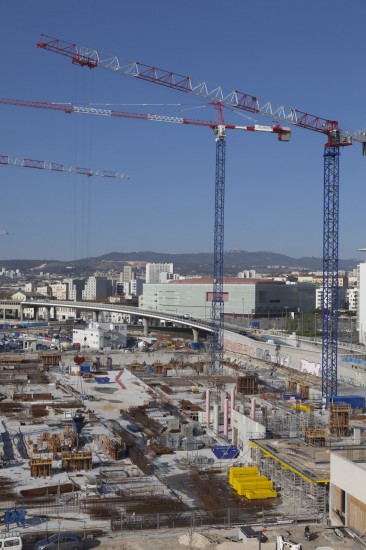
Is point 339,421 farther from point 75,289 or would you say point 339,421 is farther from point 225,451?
point 75,289

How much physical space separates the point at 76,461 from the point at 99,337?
846 inches

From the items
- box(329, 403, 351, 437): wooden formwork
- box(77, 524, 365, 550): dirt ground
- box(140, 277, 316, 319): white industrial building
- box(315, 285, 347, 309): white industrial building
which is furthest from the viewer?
box(315, 285, 347, 309): white industrial building

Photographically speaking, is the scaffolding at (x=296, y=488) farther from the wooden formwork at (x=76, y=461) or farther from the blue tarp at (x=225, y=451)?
the wooden formwork at (x=76, y=461)

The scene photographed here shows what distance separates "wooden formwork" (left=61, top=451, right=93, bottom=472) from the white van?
13.3 ft

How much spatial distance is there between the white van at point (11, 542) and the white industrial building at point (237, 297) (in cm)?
4543

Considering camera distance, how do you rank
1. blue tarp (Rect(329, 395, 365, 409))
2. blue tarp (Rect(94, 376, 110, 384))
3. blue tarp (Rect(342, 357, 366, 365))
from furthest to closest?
blue tarp (Rect(342, 357, 366, 365)) → blue tarp (Rect(94, 376, 110, 384)) → blue tarp (Rect(329, 395, 365, 409))

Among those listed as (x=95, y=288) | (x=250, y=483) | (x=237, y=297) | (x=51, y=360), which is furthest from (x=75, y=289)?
(x=250, y=483)

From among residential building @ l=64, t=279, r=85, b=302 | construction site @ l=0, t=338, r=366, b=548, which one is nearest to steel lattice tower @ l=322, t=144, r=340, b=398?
construction site @ l=0, t=338, r=366, b=548

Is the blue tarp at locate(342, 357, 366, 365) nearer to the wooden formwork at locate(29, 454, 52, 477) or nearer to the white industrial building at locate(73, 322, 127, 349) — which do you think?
the white industrial building at locate(73, 322, 127, 349)

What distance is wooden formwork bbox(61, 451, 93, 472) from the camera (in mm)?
12461

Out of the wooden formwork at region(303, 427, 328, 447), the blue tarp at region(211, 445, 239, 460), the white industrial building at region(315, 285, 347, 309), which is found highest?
the white industrial building at region(315, 285, 347, 309)

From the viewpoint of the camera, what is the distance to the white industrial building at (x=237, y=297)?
54.3 meters

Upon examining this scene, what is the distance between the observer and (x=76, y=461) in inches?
491

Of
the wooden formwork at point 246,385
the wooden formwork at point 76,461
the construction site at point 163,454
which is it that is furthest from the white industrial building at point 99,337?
the wooden formwork at point 76,461
